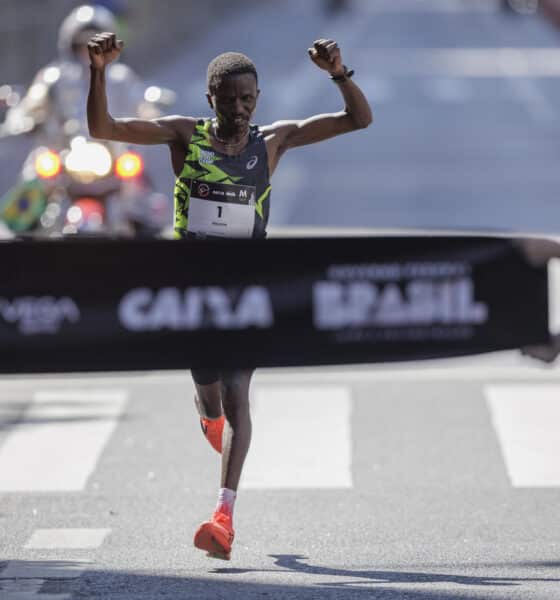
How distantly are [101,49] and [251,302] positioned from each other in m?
1.23

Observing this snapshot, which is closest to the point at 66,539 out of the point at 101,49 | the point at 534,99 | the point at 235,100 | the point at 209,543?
the point at 209,543

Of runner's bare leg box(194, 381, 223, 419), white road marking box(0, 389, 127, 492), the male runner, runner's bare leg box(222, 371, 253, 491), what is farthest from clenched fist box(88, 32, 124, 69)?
white road marking box(0, 389, 127, 492)

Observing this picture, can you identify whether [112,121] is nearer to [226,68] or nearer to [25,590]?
[226,68]

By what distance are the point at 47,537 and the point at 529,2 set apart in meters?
63.2

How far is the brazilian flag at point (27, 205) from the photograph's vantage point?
13688 mm

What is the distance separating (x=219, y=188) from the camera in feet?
24.8

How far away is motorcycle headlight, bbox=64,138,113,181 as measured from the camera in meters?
13.7

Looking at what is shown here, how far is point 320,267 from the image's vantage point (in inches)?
261

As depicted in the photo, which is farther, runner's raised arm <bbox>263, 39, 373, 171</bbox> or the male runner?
runner's raised arm <bbox>263, 39, 373, 171</bbox>

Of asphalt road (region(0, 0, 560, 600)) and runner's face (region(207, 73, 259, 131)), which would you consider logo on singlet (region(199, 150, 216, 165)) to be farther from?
asphalt road (region(0, 0, 560, 600))

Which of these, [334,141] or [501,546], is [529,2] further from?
[501,546]

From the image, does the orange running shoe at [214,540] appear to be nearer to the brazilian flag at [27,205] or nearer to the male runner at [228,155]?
the male runner at [228,155]

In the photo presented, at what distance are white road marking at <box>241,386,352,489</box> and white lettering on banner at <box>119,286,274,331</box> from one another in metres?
2.61

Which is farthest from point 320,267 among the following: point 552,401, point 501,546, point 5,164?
point 5,164
